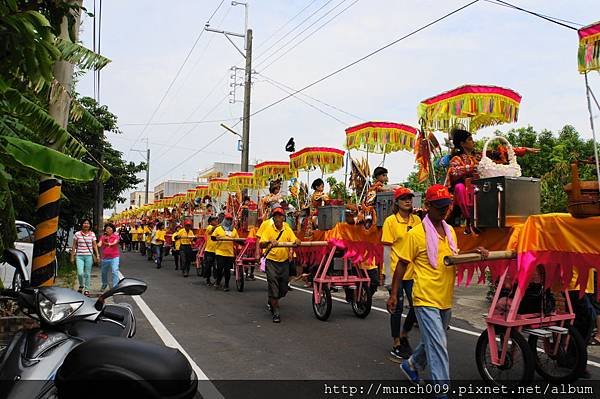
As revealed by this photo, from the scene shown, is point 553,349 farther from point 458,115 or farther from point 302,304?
point 302,304

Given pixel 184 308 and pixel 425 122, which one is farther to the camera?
pixel 184 308

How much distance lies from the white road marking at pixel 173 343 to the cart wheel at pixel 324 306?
2636mm

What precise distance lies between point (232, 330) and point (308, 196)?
6.60m

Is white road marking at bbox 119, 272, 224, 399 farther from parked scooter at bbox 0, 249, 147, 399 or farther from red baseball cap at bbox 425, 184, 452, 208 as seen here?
red baseball cap at bbox 425, 184, 452, 208

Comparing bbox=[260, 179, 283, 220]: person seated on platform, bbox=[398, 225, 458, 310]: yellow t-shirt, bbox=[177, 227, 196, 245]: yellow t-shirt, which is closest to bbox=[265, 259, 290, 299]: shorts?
bbox=[398, 225, 458, 310]: yellow t-shirt

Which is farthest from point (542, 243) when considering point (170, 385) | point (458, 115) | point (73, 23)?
point (73, 23)

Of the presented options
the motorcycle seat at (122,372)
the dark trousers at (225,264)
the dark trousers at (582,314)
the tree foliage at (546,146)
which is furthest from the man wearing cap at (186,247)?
the motorcycle seat at (122,372)

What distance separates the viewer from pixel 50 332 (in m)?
3.16

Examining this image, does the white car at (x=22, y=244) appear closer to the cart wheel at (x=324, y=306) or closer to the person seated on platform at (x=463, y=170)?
the cart wheel at (x=324, y=306)

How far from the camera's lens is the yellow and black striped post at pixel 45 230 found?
654 centimetres

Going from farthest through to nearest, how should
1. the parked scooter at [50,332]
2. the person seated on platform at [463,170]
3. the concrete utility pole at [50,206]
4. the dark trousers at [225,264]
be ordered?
the dark trousers at [225,264] < the concrete utility pole at [50,206] < the person seated on platform at [463,170] < the parked scooter at [50,332]

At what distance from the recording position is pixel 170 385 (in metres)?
2.14

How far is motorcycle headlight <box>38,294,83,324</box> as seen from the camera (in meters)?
3.16

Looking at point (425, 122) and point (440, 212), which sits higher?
point (425, 122)
